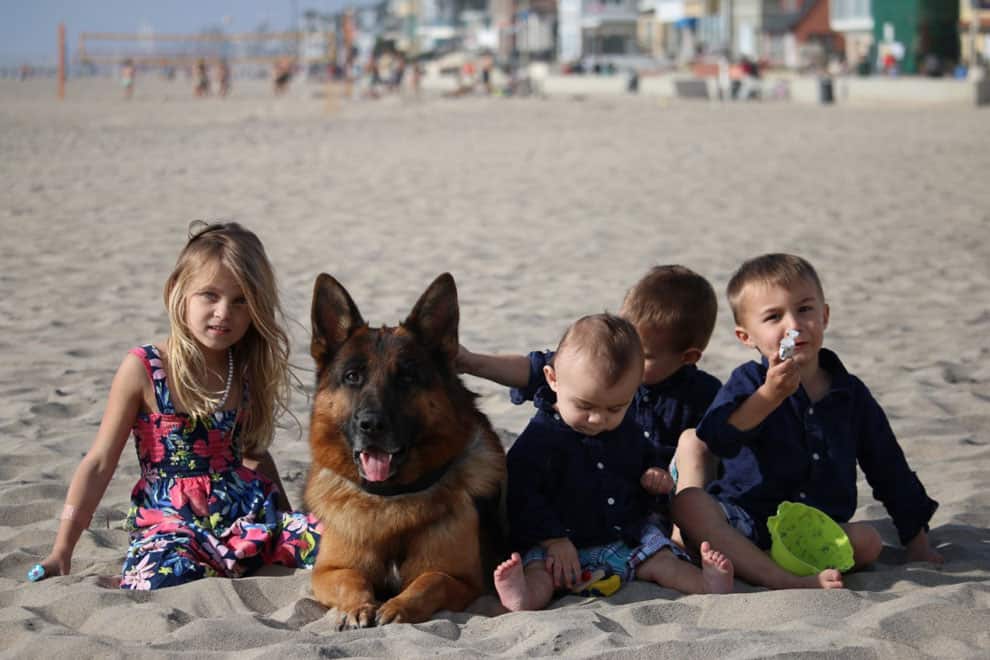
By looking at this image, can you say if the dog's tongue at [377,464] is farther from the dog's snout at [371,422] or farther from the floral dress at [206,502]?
the floral dress at [206,502]

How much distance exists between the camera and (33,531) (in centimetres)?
495

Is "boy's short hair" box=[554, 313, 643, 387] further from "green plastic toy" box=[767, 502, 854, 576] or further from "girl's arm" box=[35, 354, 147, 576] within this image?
"girl's arm" box=[35, 354, 147, 576]

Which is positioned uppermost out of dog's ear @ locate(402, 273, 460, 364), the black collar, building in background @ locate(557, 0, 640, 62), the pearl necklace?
building in background @ locate(557, 0, 640, 62)

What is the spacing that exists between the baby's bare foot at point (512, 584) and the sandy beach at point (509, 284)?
61 mm

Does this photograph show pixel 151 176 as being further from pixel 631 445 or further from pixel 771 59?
pixel 771 59

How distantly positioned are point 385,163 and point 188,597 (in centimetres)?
1879

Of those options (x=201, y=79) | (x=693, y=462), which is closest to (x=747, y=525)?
(x=693, y=462)

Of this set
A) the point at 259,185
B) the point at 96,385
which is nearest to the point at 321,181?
the point at 259,185

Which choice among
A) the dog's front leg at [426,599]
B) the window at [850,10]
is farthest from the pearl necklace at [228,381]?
the window at [850,10]

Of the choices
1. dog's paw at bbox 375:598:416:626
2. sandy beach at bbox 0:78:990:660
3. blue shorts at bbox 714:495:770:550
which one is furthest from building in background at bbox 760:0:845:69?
dog's paw at bbox 375:598:416:626

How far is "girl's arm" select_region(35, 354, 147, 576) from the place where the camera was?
4.50 m

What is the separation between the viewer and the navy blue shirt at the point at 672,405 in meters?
4.98

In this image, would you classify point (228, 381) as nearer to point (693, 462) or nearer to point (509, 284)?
point (693, 462)

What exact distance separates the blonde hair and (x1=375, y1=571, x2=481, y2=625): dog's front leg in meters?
1.16
